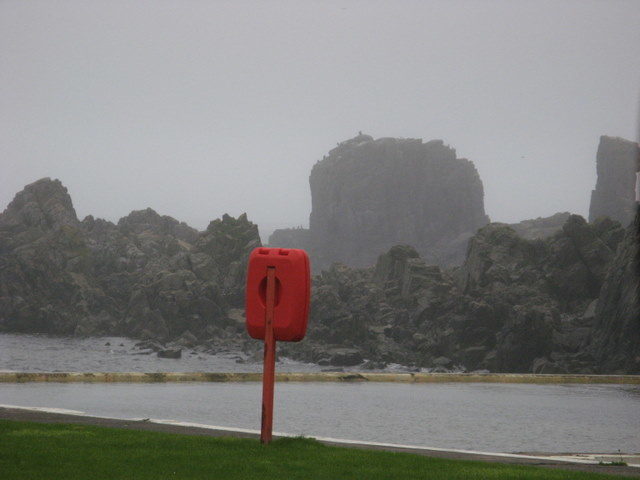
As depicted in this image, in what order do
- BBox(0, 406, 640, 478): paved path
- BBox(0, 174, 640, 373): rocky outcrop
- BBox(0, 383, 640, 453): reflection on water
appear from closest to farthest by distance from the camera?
1. BBox(0, 406, 640, 478): paved path
2. BBox(0, 383, 640, 453): reflection on water
3. BBox(0, 174, 640, 373): rocky outcrop

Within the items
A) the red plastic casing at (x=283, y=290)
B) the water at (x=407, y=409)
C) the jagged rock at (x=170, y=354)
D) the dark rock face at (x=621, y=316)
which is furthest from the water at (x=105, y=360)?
the red plastic casing at (x=283, y=290)

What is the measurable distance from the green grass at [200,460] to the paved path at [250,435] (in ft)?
3.45

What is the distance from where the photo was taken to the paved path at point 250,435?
1255 centimetres

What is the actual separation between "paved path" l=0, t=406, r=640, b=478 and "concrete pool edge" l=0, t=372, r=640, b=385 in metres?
8.27

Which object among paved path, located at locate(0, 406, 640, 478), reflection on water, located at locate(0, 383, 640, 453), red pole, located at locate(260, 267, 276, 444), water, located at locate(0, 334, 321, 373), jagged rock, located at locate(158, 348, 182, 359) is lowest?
water, located at locate(0, 334, 321, 373)

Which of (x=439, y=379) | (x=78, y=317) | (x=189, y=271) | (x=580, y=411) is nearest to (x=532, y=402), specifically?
(x=580, y=411)

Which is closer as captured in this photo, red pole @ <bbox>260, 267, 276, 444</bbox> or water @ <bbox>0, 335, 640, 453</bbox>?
red pole @ <bbox>260, 267, 276, 444</bbox>

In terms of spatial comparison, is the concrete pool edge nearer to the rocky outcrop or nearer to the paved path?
the paved path

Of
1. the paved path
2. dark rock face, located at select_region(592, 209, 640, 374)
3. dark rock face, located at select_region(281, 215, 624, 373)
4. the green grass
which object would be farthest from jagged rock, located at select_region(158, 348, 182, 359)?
the green grass

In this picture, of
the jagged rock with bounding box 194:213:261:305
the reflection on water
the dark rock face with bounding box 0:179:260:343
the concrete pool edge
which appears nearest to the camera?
the reflection on water

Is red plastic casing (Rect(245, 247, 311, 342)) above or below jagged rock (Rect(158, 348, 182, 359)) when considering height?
above

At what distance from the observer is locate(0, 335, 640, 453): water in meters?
18.2

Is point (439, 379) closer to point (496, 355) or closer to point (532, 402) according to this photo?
point (532, 402)

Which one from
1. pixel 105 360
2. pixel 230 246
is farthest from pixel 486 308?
pixel 230 246
